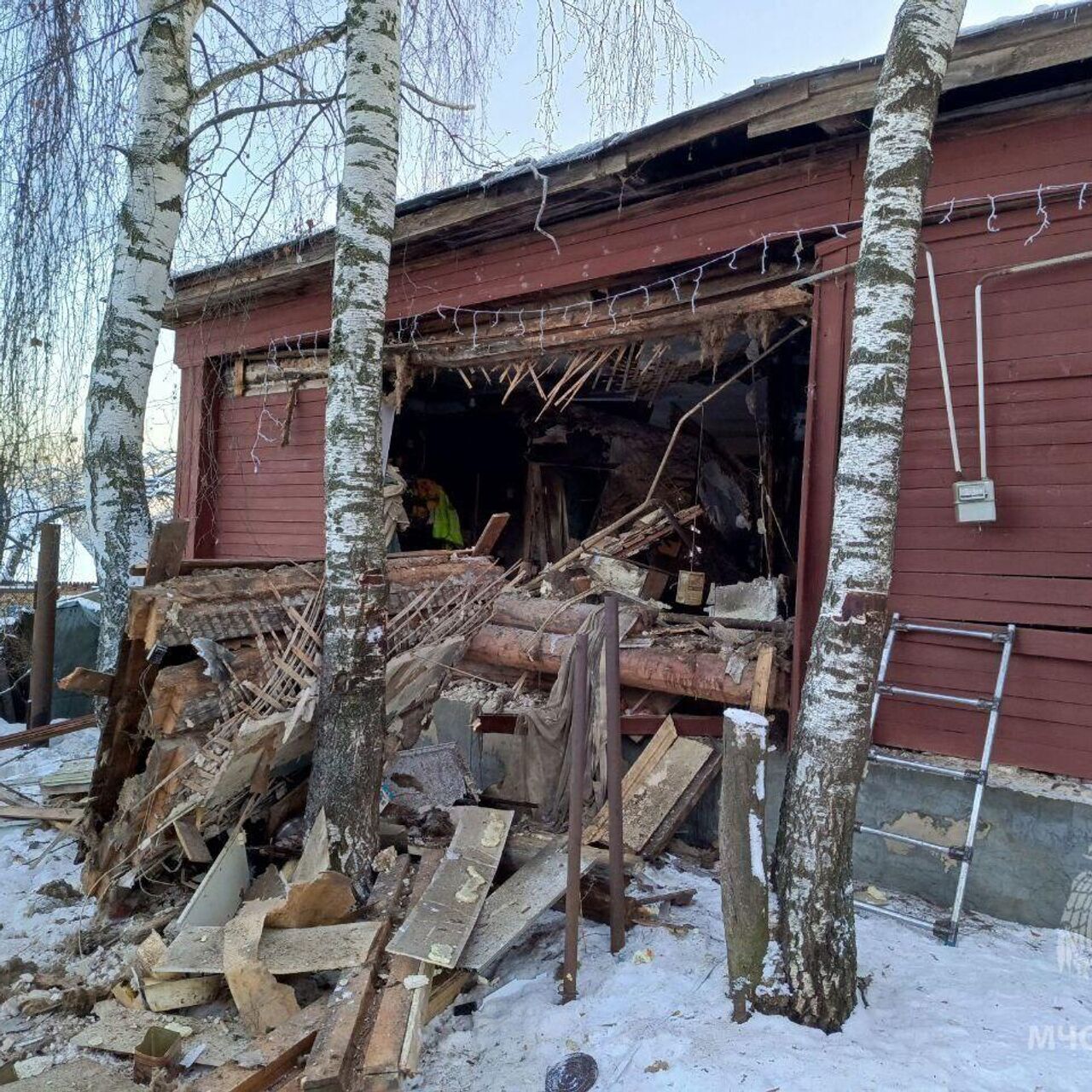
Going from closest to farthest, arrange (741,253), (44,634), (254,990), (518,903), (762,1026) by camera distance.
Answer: (762,1026) < (254,990) < (518,903) < (741,253) < (44,634)

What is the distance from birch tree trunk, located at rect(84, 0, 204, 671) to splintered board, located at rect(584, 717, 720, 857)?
402 centimetres

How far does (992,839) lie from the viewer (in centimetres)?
408

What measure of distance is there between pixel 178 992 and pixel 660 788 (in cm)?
291

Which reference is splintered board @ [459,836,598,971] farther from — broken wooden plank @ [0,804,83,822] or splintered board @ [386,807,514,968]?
broken wooden plank @ [0,804,83,822]

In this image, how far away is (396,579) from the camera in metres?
5.41

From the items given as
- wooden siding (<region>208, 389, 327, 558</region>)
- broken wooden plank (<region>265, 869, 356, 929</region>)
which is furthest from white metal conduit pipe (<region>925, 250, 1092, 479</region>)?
wooden siding (<region>208, 389, 327, 558</region>)

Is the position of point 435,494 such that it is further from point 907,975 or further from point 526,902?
point 907,975

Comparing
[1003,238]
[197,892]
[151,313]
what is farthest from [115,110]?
[1003,238]

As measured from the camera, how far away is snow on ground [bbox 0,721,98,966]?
3.73m

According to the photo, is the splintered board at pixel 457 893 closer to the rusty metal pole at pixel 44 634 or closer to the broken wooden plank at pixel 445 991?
the broken wooden plank at pixel 445 991

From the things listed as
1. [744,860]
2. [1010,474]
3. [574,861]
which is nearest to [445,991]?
[574,861]

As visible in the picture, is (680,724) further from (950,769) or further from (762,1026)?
(762,1026)

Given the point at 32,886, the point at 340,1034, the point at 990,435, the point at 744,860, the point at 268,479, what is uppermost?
the point at 990,435

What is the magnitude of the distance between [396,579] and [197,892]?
2.40 m
